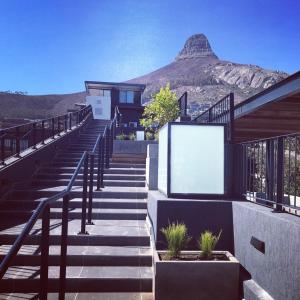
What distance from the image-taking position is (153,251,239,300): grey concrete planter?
4594mm

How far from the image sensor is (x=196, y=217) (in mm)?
5703

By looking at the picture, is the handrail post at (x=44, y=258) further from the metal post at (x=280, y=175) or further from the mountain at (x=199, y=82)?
the mountain at (x=199, y=82)

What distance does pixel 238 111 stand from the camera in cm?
804

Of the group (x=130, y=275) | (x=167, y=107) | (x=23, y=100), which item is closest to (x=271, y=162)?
(x=130, y=275)

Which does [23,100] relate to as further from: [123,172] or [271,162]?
[271,162]

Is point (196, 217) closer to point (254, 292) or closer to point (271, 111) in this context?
point (254, 292)

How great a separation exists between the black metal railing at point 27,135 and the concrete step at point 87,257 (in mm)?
3576

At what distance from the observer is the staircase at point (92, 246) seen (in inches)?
201

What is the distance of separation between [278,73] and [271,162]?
15557 cm

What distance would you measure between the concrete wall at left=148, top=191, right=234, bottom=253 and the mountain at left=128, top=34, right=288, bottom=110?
97.0m

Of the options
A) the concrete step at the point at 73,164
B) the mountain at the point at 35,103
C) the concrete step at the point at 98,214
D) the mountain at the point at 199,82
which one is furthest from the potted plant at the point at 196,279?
the mountain at the point at 199,82

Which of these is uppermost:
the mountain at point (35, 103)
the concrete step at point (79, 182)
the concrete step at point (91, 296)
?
the mountain at point (35, 103)

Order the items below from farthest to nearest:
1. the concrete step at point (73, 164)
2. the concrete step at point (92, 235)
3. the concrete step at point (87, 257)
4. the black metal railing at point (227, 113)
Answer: the concrete step at point (73, 164) → the black metal railing at point (227, 113) → the concrete step at point (92, 235) → the concrete step at point (87, 257)

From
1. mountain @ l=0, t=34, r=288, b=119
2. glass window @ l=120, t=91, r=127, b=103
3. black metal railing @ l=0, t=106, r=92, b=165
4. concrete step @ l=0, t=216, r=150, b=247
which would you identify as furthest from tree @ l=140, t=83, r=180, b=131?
mountain @ l=0, t=34, r=288, b=119
